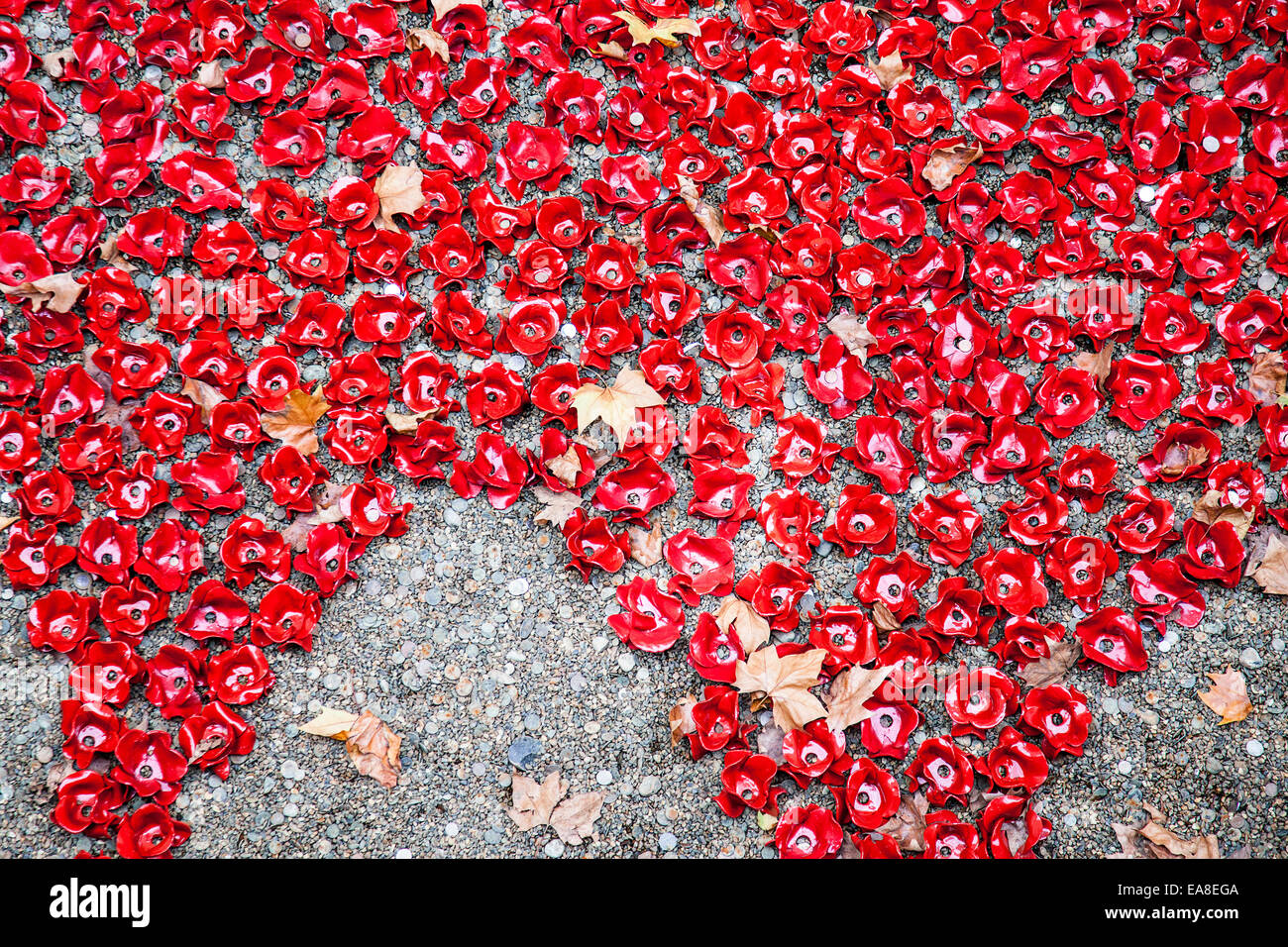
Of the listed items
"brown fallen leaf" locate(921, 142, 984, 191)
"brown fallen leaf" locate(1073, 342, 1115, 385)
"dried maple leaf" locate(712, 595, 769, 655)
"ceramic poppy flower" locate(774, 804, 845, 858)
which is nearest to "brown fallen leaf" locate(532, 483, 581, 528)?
"dried maple leaf" locate(712, 595, 769, 655)

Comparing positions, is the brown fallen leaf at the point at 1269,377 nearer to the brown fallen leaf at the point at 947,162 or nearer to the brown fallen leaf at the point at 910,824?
the brown fallen leaf at the point at 947,162

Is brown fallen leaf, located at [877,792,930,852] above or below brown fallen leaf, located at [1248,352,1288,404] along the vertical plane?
below

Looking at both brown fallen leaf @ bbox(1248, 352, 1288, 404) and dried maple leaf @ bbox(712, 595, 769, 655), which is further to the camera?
brown fallen leaf @ bbox(1248, 352, 1288, 404)

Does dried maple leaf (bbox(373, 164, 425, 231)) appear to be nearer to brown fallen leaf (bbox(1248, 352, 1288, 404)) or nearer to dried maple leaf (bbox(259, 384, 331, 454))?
dried maple leaf (bbox(259, 384, 331, 454))

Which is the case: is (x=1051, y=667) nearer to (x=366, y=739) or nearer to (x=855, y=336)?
(x=855, y=336)

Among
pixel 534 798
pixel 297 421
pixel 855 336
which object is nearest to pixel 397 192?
pixel 297 421

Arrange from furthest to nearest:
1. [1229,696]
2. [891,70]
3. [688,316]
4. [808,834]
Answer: [891,70], [688,316], [1229,696], [808,834]
